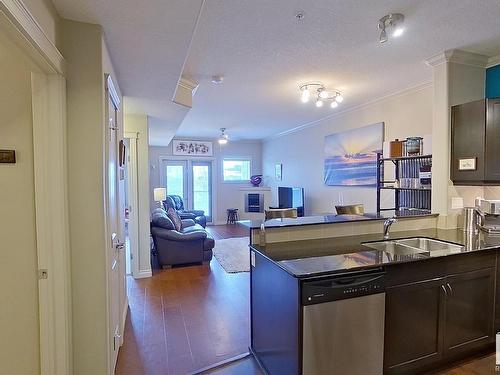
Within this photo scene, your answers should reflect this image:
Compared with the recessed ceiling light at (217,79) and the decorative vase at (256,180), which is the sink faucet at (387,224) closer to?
the recessed ceiling light at (217,79)

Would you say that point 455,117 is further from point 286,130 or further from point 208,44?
point 286,130

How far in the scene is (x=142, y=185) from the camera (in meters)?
4.29

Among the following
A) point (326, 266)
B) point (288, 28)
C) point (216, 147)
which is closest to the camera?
point (326, 266)

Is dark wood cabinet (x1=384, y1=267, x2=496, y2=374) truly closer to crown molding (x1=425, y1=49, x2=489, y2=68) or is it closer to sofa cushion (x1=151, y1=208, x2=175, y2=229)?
crown molding (x1=425, y1=49, x2=489, y2=68)

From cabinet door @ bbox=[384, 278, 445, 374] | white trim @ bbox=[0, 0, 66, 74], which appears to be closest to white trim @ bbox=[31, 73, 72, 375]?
white trim @ bbox=[0, 0, 66, 74]

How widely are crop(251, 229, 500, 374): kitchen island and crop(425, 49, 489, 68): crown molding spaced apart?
173 cm

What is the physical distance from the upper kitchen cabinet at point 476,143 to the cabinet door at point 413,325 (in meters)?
1.23

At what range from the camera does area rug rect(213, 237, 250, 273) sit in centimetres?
475

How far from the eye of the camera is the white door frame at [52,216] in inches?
62.8

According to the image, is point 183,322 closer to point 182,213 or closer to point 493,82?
point 493,82

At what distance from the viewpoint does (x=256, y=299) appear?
2240 mm

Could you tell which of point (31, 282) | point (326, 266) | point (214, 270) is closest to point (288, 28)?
point (326, 266)

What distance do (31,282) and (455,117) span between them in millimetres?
3622

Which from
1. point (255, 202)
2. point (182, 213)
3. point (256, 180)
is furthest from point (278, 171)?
point (182, 213)
